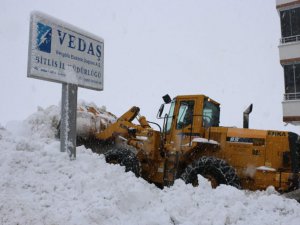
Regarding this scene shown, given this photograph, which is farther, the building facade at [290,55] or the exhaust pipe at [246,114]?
the building facade at [290,55]

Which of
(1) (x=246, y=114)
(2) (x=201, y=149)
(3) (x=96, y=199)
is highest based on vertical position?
(1) (x=246, y=114)

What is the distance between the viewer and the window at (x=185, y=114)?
1033 centimetres

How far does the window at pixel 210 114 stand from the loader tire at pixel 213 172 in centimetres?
135

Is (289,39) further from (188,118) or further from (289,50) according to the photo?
(188,118)

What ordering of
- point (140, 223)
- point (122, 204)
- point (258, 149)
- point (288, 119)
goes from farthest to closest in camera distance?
point (288, 119)
point (258, 149)
point (122, 204)
point (140, 223)

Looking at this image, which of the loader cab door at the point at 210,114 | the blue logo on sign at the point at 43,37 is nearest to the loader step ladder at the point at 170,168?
the loader cab door at the point at 210,114

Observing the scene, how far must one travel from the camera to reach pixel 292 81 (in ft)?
69.3

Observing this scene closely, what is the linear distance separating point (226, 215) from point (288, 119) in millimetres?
15958

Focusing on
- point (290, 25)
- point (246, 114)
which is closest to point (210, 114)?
point (246, 114)

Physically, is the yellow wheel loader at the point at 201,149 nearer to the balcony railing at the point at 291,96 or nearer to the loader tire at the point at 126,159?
the loader tire at the point at 126,159

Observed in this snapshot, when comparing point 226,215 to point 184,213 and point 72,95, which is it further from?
point 72,95

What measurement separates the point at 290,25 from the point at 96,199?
1911 cm

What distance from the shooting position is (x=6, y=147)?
6352 millimetres

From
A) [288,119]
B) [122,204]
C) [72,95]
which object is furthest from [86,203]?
[288,119]
